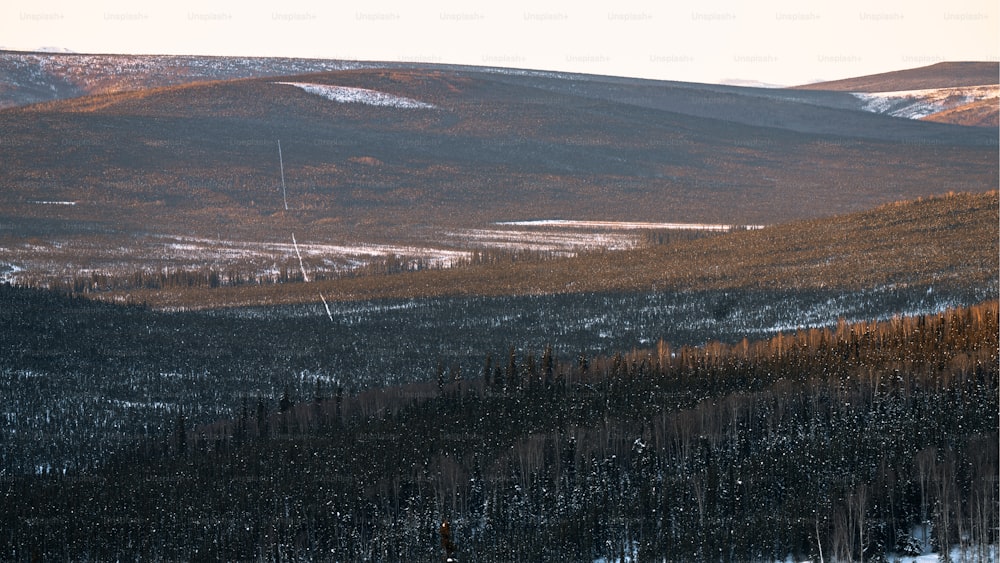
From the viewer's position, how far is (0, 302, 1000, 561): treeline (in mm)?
66188

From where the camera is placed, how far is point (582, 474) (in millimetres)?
75625

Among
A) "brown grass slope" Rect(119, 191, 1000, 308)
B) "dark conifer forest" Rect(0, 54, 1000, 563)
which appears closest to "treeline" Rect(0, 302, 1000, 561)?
"dark conifer forest" Rect(0, 54, 1000, 563)

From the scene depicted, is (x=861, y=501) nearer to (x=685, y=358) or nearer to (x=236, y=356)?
(x=685, y=358)

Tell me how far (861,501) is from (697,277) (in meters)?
105

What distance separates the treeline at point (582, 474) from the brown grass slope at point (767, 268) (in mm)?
60888

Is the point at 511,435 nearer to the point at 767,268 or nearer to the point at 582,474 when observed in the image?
the point at 582,474

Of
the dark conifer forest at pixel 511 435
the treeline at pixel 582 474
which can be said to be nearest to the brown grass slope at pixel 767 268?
the dark conifer forest at pixel 511 435

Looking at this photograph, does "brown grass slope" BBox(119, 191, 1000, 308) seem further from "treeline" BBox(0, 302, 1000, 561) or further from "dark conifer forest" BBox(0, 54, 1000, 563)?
"treeline" BBox(0, 302, 1000, 561)

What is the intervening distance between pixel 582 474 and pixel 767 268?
327 feet

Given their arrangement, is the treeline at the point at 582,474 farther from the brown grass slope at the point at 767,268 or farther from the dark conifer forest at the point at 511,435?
the brown grass slope at the point at 767,268

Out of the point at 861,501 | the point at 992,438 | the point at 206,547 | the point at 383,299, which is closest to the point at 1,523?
the point at 206,547

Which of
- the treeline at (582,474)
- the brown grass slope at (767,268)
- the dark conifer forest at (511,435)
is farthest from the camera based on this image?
the brown grass slope at (767,268)

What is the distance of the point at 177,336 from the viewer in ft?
437

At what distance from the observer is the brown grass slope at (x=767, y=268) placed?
15762 cm
